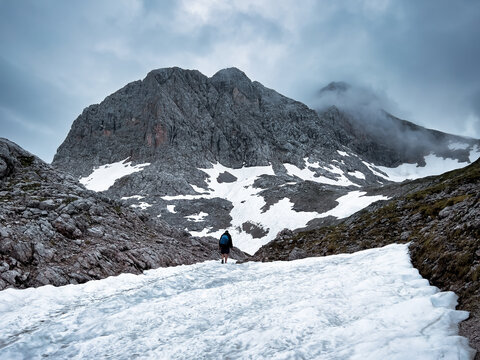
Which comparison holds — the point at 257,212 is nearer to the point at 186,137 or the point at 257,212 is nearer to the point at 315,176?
the point at 315,176

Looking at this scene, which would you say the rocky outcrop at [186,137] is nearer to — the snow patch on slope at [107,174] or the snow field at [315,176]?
the snow field at [315,176]

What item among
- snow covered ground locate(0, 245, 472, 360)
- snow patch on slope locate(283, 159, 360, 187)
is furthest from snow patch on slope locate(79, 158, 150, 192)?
snow covered ground locate(0, 245, 472, 360)

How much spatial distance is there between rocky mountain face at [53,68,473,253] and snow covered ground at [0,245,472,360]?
247ft

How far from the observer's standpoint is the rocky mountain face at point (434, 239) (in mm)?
7634

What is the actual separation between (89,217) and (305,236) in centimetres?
1723

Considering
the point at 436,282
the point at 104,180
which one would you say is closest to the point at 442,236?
the point at 436,282

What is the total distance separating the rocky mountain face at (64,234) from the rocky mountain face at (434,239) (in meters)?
8.84

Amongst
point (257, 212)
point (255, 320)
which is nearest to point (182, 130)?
point (257, 212)

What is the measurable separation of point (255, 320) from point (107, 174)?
480 ft

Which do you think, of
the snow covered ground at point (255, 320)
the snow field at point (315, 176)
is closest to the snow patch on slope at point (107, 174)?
the snow field at point (315, 176)

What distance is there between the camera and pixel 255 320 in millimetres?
7898

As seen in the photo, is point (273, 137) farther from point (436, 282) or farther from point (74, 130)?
point (436, 282)

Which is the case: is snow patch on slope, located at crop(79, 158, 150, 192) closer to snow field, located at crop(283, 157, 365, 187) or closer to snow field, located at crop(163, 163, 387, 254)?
snow field, located at crop(163, 163, 387, 254)

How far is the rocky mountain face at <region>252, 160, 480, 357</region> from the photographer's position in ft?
25.0
